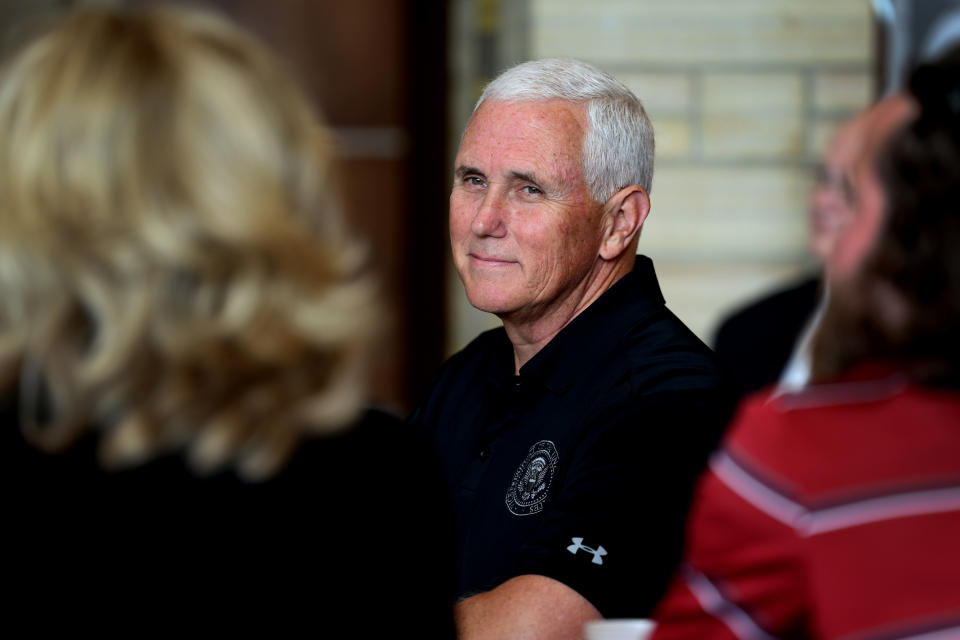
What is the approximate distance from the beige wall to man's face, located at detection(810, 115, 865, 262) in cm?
362

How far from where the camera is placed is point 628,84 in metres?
4.88

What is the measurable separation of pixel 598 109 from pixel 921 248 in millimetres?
1181

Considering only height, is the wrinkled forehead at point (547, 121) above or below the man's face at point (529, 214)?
above

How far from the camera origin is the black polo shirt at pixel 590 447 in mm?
1805

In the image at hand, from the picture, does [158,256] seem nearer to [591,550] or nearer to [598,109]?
[591,550]

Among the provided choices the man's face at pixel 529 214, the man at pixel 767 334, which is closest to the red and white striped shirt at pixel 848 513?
the man's face at pixel 529 214

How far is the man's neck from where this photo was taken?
90.0 inches

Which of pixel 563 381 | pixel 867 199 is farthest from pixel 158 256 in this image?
pixel 563 381

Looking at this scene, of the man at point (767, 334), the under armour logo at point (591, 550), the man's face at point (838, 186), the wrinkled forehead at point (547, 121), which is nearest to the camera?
the man's face at point (838, 186)

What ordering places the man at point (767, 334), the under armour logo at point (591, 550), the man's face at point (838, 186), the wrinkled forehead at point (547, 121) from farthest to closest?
the man at point (767, 334)
the wrinkled forehead at point (547, 121)
the under armour logo at point (591, 550)
the man's face at point (838, 186)

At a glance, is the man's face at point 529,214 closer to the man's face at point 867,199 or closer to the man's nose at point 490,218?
the man's nose at point 490,218

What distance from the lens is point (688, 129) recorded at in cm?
489

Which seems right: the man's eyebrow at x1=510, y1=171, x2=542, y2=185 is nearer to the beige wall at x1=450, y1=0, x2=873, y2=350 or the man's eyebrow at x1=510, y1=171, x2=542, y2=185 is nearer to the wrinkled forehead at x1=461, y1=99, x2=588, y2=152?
the wrinkled forehead at x1=461, y1=99, x2=588, y2=152

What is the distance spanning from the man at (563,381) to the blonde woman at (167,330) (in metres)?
0.64
